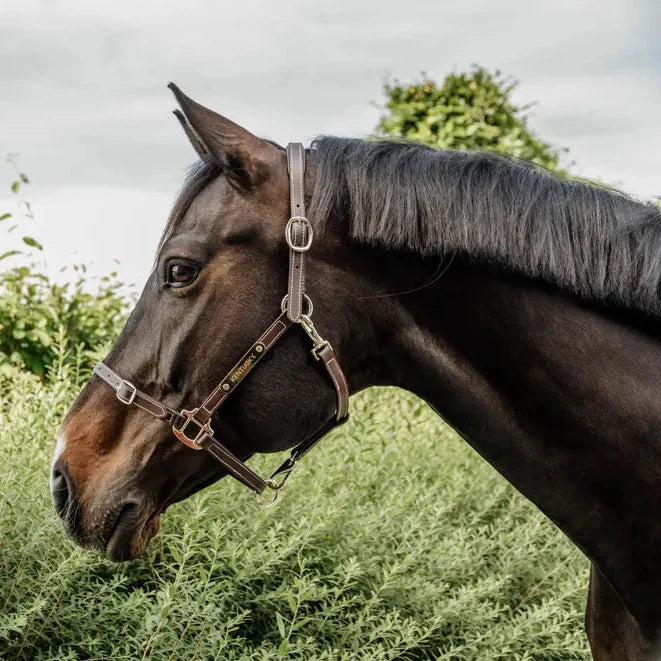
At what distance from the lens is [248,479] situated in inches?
86.7

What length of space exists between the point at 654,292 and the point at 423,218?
1.81 feet

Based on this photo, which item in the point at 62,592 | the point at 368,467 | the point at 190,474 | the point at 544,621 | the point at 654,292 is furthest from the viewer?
the point at 368,467

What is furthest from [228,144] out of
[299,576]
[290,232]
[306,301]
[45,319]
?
[45,319]

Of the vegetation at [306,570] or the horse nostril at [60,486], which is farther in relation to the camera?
the vegetation at [306,570]

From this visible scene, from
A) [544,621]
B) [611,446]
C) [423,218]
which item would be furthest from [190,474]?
[544,621]

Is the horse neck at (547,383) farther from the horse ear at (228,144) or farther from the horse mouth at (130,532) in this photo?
the horse mouth at (130,532)

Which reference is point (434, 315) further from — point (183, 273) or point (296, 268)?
point (183, 273)

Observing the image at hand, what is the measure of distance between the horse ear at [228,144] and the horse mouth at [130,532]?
0.83 meters

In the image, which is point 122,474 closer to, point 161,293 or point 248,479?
point 248,479

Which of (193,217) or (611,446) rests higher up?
(193,217)

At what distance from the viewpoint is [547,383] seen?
205 centimetres

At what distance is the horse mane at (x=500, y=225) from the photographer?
2.03 meters

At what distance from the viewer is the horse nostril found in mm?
2166

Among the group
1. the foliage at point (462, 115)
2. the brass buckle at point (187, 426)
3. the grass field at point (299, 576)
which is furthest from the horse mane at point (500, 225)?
the foliage at point (462, 115)
